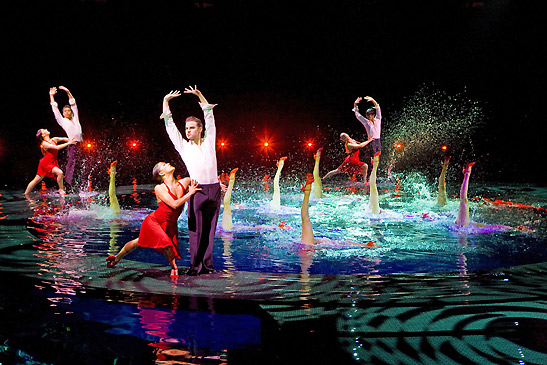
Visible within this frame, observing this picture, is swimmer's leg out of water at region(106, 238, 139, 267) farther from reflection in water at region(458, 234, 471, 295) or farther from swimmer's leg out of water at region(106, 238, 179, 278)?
reflection in water at region(458, 234, 471, 295)

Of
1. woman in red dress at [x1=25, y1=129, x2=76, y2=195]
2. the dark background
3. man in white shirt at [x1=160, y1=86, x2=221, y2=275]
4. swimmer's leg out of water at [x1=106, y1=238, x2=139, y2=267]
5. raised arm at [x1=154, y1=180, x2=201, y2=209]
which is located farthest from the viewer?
the dark background

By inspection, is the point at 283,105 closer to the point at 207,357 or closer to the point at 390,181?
the point at 390,181

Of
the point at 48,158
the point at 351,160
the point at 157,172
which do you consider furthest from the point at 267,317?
the point at 48,158

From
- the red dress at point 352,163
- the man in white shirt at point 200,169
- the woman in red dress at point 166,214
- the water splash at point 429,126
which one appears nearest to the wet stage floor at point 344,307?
the woman in red dress at point 166,214

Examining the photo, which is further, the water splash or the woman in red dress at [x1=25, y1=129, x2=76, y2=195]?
the water splash

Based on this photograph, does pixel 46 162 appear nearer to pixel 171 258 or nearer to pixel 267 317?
pixel 171 258

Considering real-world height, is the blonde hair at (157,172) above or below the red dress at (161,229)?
above

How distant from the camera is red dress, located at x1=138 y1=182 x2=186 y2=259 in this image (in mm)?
4457

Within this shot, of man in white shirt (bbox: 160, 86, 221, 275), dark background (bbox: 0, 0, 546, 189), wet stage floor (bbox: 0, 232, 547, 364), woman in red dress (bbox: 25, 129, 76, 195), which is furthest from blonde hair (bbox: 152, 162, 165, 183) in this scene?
dark background (bbox: 0, 0, 546, 189)

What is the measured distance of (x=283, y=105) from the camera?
1902 centimetres

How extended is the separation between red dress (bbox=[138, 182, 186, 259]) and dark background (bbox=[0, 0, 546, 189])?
11091 millimetres

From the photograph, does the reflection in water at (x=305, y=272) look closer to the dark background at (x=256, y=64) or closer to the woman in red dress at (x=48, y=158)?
the woman in red dress at (x=48, y=158)

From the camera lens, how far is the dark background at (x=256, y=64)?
14.9 meters

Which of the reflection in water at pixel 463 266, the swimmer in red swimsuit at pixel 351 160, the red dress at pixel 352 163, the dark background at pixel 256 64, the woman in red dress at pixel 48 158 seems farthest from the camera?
the dark background at pixel 256 64
